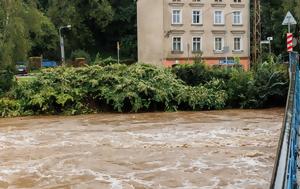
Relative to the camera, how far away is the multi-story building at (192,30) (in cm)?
5238

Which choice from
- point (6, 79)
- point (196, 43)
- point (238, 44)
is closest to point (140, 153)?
point (6, 79)

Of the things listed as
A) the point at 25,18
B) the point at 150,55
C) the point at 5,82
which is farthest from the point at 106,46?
the point at 5,82

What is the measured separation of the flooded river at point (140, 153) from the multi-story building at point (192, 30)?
33.1 meters

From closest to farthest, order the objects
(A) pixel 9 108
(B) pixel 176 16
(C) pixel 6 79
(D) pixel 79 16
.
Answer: (A) pixel 9 108 < (C) pixel 6 79 < (B) pixel 176 16 < (D) pixel 79 16

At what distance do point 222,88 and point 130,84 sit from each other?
15.2ft

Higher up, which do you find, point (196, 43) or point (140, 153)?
point (196, 43)

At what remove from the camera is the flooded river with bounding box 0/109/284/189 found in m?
9.45

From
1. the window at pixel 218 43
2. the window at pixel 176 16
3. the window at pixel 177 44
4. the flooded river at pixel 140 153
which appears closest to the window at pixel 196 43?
the window at pixel 177 44

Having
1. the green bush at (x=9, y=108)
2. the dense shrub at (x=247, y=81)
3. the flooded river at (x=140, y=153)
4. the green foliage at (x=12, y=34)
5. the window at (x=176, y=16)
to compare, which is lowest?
the flooded river at (x=140, y=153)

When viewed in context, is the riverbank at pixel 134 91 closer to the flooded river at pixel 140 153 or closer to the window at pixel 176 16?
the flooded river at pixel 140 153

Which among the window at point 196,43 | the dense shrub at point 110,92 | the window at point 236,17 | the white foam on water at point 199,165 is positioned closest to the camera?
the white foam on water at point 199,165

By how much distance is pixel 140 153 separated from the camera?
1227 cm

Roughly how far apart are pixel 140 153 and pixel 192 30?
42.2 m

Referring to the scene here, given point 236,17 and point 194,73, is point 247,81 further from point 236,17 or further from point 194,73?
point 236,17
